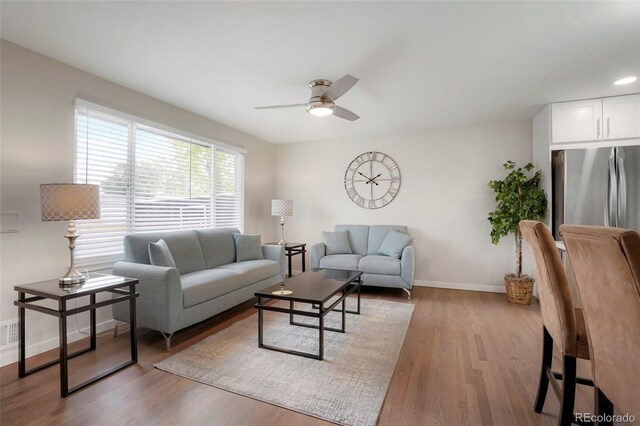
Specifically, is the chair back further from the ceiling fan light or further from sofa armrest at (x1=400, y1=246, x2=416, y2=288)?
sofa armrest at (x1=400, y1=246, x2=416, y2=288)

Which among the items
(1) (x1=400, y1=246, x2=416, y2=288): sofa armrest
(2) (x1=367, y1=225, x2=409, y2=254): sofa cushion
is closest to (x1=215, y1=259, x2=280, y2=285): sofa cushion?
(2) (x1=367, y1=225, x2=409, y2=254): sofa cushion

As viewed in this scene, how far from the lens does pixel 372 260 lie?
4188mm

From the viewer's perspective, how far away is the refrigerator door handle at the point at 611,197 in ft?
10.3

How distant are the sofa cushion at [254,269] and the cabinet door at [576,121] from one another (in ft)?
12.3

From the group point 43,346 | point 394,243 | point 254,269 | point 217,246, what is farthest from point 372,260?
point 43,346

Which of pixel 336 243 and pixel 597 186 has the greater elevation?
pixel 597 186

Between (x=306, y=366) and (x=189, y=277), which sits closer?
(x=306, y=366)

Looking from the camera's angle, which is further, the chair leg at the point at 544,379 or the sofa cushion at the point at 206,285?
the sofa cushion at the point at 206,285

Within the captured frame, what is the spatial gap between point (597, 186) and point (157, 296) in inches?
179

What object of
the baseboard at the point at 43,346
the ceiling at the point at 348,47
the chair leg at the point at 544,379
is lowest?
the baseboard at the point at 43,346

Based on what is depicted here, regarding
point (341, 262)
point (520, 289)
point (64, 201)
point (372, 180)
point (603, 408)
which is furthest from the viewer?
point (372, 180)

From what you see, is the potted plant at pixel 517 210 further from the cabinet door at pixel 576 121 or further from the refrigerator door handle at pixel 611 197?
the refrigerator door handle at pixel 611 197

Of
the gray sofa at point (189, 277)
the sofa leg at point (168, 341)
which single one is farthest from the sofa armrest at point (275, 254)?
the sofa leg at point (168, 341)

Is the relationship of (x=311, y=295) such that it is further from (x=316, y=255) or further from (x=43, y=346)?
(x=43, y=346)
